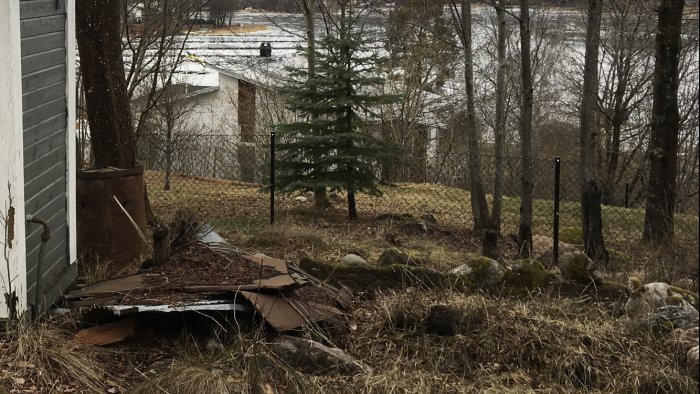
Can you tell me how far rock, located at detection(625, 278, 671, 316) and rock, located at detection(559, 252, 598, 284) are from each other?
435mm

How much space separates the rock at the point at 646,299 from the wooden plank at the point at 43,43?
4.17 m

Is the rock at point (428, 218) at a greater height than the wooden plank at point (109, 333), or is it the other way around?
the wooden plank at point (109, 333)

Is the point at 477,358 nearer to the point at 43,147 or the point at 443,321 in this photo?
the point at 443,321

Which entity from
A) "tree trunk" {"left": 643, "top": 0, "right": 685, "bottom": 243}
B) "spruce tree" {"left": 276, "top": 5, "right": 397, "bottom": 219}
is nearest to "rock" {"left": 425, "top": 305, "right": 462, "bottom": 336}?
"tree trunk" {"left": 643, "top": 0, "right": 685, "bottom": 243}

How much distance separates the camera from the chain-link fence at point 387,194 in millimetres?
12211

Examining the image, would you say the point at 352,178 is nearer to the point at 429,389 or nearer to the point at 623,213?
the point at 623,213

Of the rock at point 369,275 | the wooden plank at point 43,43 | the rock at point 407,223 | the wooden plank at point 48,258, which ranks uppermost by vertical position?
the wooden plank at point 43,43

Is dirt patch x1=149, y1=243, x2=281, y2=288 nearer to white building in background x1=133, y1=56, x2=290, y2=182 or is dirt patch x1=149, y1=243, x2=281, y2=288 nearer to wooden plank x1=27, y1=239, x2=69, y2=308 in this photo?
wooden plank x1=27, y1=239, x2=69, y2=308

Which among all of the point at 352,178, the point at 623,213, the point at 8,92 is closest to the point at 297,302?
the point at 8,92

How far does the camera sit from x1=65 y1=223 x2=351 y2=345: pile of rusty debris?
479 centimetres

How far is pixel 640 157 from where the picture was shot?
79.2 feet

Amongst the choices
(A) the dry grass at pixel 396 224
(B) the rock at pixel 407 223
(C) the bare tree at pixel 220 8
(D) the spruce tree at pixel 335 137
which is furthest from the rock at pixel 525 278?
(C) the bare tree at pixel 220 8

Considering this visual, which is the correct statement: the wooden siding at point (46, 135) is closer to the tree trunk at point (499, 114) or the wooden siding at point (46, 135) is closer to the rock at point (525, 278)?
the rock at point (525, 278)

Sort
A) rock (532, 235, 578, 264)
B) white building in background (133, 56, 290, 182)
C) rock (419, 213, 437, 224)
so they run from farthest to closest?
white building in background (133, 56, 290, 182) < rock (419, 213, 437, 224) < rock (532, 235, 578, 264)
